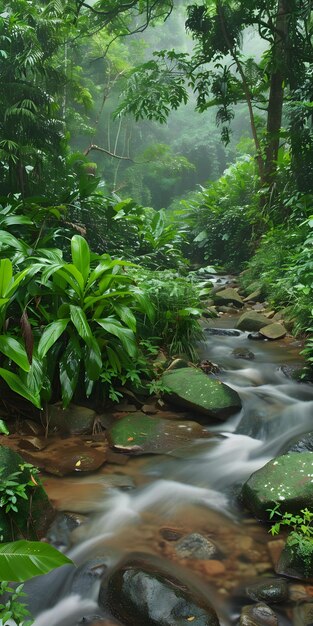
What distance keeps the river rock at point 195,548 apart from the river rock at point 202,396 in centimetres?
122

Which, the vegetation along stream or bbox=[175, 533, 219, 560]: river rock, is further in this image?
bbox=[175, 533, 219, 560]: river rock

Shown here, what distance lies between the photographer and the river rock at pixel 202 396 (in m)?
3.24

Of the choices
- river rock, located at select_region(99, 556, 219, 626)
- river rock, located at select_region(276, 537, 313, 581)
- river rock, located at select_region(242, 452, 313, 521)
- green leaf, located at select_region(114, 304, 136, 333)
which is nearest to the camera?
river rock, located at select_region(99, 556, 219, 626)

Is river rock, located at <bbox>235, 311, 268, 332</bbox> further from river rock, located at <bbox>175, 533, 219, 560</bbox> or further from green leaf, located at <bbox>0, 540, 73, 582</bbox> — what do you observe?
green leaf, located at <bbox>0, 540, 73, 582</bbox>

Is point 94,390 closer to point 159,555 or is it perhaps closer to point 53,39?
point 159,555

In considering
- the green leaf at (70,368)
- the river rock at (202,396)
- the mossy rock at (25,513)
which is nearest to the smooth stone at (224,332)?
the river rock at (202,396)

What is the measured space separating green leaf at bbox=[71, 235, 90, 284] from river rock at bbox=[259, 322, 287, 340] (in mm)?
2655

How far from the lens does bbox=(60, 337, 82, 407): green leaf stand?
2.83m

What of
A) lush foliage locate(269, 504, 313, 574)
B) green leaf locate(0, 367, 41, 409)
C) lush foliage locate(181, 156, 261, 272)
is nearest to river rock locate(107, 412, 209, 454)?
green leaf locate(0, 367, 41, 409)

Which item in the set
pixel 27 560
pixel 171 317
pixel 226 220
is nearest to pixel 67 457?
pixel 27 560

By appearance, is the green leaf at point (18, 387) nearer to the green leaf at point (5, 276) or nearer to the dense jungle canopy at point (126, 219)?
the dense jungle canopy at point (126, 219)

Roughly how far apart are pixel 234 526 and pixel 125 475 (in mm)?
730

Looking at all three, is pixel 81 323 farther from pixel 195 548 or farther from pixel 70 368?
pixel 195 548

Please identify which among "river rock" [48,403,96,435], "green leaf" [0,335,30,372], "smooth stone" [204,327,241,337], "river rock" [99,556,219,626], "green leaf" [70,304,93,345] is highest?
"green leaf" [70,304,93,345]
